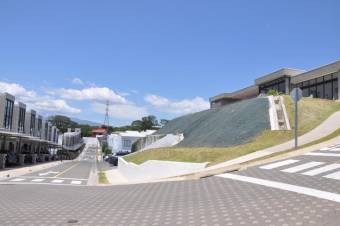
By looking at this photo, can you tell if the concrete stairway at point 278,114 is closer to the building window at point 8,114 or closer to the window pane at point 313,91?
the window pane at point 313,91

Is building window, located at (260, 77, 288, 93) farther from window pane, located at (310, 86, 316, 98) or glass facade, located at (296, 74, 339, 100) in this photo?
window pane, located at (310, 86, 316, 98)

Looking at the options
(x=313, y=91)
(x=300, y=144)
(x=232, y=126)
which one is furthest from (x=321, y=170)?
(x=313, y=91)

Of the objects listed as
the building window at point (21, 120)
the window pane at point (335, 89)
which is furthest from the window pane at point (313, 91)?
the building window at point (21, 120)

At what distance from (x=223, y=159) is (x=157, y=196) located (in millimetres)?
11111

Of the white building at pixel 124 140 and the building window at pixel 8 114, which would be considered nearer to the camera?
the building window at pixel 8 114

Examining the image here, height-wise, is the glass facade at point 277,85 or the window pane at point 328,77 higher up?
the glass facade at point 277,85

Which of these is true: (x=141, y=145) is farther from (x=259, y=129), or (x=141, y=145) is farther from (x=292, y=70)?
(x=259, y=129)

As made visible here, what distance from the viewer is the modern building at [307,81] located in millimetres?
45763

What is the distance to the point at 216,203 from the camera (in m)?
10.7

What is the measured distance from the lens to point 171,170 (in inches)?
997

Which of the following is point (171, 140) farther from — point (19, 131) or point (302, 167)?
point (19, 131)

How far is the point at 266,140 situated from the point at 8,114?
47917 mm

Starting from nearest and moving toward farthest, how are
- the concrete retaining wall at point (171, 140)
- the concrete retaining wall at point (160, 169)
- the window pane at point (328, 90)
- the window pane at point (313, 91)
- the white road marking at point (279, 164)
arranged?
1. the white road marking at point (279, 164)
2. the concrete retaining wall at point (160, 169)
3. the concrete retaining wall at point (171, 140)
4. the window pane at point (328, 90)
5. the window pane at point (313, 91)

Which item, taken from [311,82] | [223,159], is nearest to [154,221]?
[223,159]
